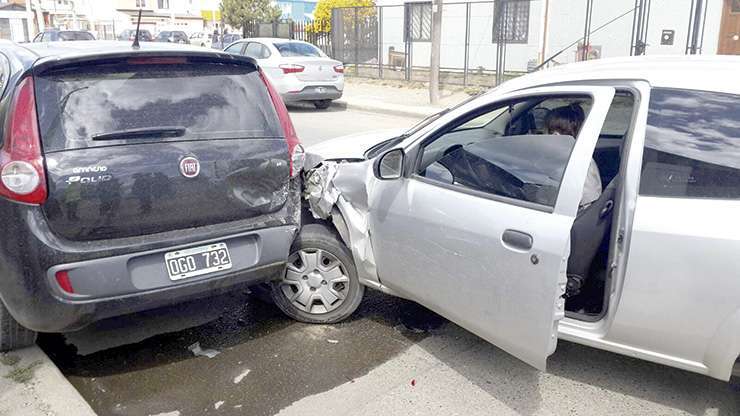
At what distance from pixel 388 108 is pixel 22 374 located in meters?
12.5

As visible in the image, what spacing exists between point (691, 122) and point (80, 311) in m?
2.99

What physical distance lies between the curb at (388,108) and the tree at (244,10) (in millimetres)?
22642

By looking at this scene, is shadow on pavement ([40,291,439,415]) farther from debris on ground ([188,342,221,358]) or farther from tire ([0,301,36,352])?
tire ([0,301,36,352])

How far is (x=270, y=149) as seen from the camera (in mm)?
3539

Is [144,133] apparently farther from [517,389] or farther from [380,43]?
[380,43]

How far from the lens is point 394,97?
17156mm

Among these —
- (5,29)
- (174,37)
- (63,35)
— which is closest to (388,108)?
(63,35)

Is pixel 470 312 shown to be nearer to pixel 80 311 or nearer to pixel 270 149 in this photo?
pixel 270 149

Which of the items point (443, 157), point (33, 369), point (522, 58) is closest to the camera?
point (33, 369)

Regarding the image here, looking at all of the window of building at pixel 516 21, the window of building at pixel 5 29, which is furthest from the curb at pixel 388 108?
the window of building at pixel 5 29

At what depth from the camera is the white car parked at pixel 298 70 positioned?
46.1ft

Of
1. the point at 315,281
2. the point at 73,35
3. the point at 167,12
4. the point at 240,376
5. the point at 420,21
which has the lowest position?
the point at 240,376

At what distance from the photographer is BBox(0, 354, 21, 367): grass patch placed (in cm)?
333

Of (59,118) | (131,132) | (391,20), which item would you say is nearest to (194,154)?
(131,132)
